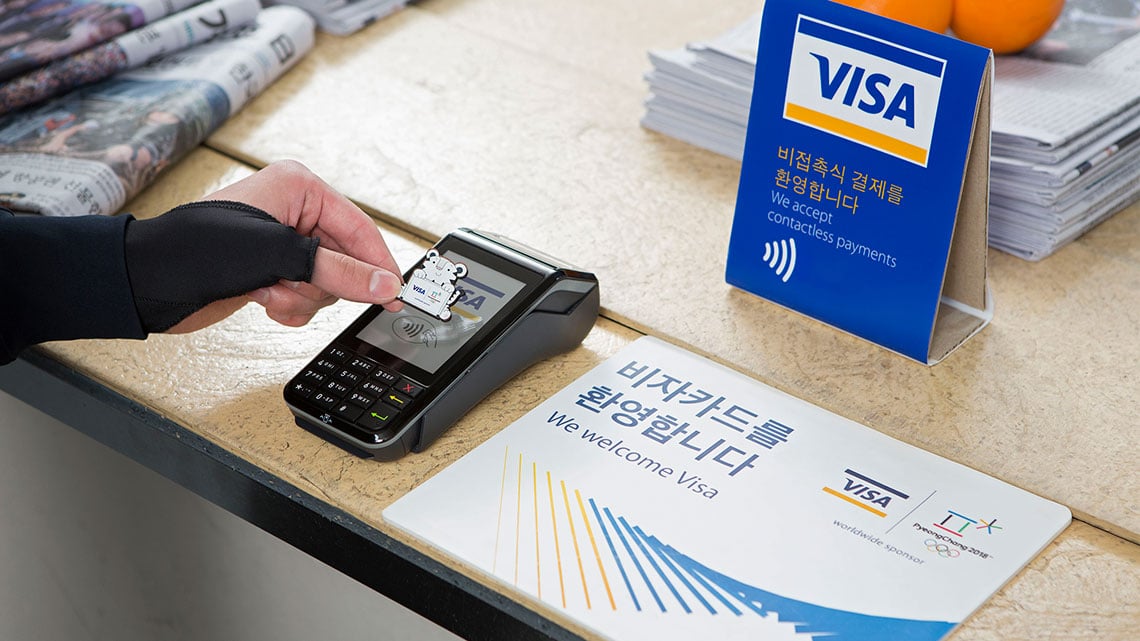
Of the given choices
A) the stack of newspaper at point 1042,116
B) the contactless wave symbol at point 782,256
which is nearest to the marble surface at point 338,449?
the contactless wave symbol at point 782,256

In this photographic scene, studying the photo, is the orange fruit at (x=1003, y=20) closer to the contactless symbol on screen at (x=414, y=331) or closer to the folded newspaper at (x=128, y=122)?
the contactless symbol on screen at (x=414, y=331)

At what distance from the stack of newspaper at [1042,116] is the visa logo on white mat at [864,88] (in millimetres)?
198

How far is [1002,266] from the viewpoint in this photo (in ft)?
3.29

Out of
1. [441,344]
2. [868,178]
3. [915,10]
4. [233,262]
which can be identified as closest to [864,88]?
[868,178]

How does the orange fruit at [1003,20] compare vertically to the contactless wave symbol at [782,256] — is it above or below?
above

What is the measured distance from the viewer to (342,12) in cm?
140

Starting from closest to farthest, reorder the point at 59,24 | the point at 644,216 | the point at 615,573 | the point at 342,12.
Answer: the point at 615,573 < the point at 644,216 < the point at 59,24 < the point at 342,12

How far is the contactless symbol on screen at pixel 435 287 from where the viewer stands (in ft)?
2.67

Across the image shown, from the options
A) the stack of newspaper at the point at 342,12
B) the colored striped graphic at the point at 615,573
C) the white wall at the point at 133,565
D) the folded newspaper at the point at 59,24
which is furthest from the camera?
the stack of newspaper at the point at 342,12

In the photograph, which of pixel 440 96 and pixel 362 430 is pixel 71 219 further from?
pixel 440 96

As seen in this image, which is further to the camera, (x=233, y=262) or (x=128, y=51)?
(x=128, y=51)

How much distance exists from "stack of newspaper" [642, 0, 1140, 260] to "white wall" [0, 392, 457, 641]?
55cm

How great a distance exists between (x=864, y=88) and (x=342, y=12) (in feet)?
2.53

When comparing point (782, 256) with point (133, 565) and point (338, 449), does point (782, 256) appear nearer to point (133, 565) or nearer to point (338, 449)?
point (338, 449)
